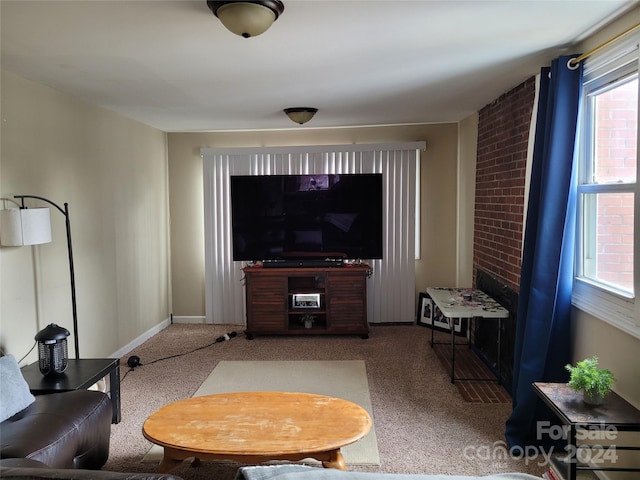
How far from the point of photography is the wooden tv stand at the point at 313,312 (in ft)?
16.8

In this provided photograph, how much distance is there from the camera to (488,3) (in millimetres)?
2059

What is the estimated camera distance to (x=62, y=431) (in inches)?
87.7

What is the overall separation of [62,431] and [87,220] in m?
2.17

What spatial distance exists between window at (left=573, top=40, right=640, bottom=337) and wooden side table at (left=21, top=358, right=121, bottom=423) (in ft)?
9.25

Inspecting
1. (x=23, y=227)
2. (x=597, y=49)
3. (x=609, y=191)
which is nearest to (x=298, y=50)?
(x=597, y=49)

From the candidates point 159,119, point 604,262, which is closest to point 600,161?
point 604,262

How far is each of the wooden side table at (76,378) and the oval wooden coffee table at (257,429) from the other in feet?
2.17

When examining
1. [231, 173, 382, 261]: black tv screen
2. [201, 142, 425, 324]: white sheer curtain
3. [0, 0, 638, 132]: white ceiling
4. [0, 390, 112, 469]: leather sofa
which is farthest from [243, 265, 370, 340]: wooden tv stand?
[0, 390, 112, 469]: leather sofa

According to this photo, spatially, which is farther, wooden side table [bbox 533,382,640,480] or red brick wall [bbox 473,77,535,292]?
red brick wall [bbox 473,77,535,292]

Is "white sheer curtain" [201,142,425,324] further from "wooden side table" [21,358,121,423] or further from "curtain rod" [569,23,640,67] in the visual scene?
"curtain rod" [569,23,640,67]

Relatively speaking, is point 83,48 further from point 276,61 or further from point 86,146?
point 86,146

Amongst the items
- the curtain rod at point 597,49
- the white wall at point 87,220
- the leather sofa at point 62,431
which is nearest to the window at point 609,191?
the curtain rod at point 597,49

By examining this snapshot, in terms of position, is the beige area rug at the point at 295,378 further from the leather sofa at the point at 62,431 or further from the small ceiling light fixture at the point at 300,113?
the small ceiling light fixture at the point at 300,113

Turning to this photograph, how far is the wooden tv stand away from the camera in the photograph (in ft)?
16.8
